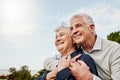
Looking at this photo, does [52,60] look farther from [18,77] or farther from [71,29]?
[18,77]

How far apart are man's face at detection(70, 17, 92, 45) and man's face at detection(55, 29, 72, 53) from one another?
0.21 ft

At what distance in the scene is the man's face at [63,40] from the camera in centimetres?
344

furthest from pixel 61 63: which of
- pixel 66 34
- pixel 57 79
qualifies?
pixel 66 34

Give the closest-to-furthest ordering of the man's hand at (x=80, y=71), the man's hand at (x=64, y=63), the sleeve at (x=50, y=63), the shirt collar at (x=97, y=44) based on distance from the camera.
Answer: the man's hand at (x=80, y=71) → the man's hand at (x=64, y=63) → the shirt collar at (x=97, y=44) → the sleeve at (x=50, y=63)

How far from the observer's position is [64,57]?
3.33 m

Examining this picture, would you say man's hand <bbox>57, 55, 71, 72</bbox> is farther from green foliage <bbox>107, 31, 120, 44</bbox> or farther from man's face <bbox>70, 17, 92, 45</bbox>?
green foliage <bbox>107, 31, 120, 44</bbox>

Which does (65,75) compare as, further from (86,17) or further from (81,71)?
(86,17)

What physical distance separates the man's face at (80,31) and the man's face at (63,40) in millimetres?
62

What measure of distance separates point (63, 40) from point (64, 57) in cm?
21

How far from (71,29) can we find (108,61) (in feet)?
1.64

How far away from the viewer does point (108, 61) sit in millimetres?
3320

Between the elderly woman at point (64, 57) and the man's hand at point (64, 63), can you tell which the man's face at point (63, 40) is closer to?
the elderly woman at point (64, 57)

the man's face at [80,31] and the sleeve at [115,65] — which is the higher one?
the man's face at [80,31]

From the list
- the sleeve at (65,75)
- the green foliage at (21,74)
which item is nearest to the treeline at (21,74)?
the green foliage at (21,74)
